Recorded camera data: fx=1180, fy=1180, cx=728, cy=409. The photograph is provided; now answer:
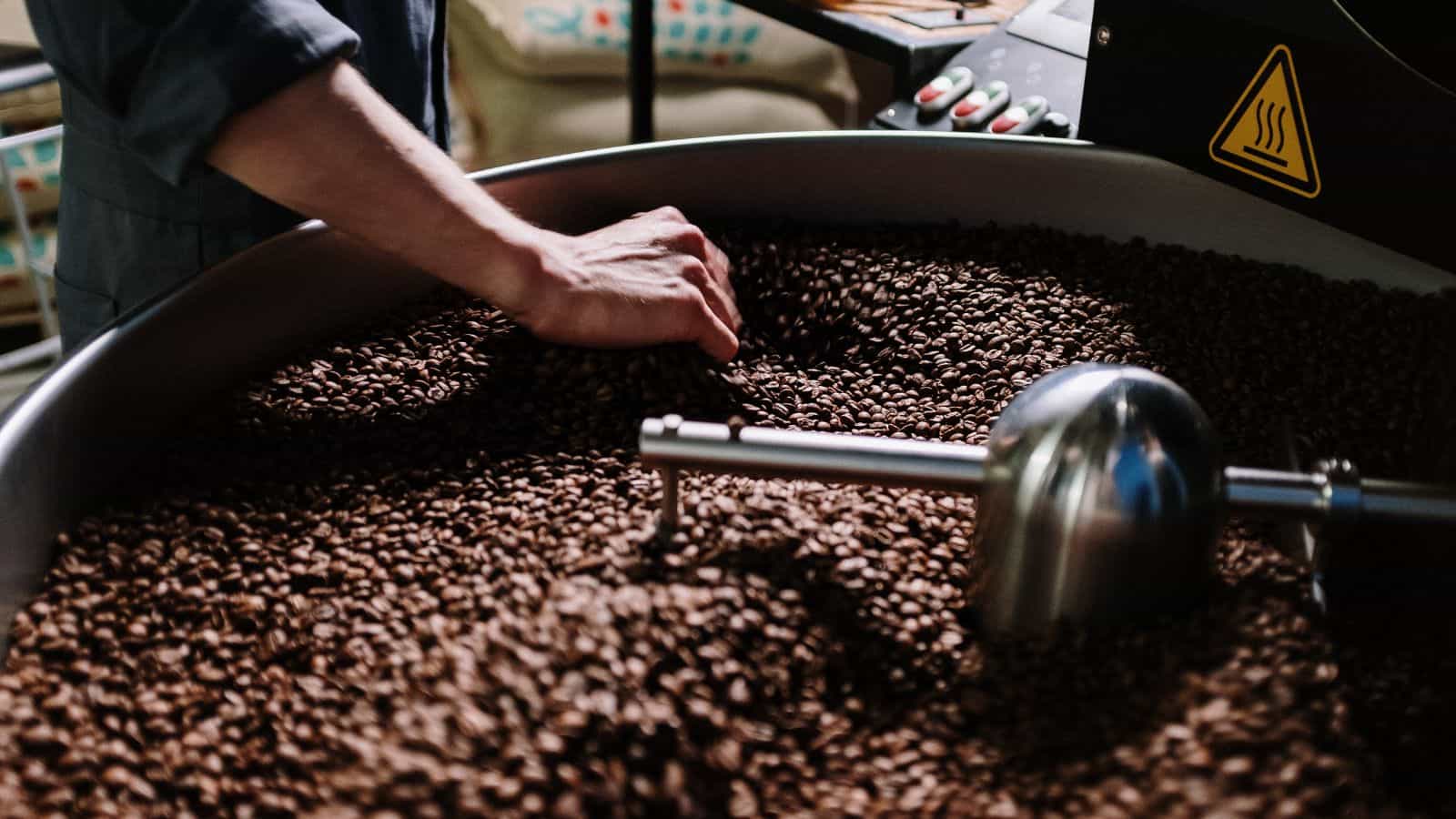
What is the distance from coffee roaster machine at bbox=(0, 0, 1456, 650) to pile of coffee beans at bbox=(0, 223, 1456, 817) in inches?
1.6

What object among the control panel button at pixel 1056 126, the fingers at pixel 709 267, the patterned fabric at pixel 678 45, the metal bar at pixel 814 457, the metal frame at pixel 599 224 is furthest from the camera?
the patterned fabric at pixel 678 45

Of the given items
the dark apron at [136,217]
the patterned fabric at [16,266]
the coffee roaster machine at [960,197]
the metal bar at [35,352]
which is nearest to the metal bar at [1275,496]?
the coffee roaster machine at [960,197]

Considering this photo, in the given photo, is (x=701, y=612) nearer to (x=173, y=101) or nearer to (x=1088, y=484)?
(x=1088, y=484)

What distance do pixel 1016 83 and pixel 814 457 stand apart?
2.82 feet

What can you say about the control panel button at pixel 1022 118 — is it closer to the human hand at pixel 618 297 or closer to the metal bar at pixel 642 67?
the human hand at pixel 618 297

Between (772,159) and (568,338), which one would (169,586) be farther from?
(772,159)

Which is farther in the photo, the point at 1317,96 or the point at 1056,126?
the point at 1056,126

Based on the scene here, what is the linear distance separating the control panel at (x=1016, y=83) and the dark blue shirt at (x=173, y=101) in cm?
57

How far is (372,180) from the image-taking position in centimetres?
98

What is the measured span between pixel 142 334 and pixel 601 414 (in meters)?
0.38

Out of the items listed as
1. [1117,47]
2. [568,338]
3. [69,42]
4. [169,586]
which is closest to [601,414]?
[568,338]

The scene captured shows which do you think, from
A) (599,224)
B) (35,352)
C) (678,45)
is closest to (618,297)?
(599,224)

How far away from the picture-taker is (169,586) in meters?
0.87

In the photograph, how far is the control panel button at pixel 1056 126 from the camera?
1333 mm
